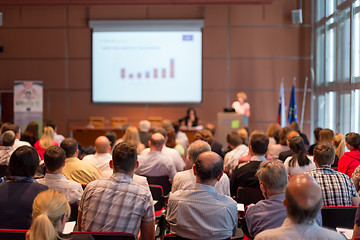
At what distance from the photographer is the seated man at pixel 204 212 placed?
2.67 m

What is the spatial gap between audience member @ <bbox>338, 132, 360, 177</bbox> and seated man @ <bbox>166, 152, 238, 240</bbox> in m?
2.30

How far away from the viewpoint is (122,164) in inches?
114

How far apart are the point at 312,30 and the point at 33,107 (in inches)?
302

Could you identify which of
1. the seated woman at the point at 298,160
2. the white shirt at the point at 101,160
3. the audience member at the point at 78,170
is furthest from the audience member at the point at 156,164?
the seated woman at the point at 298,160

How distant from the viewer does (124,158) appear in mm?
2912

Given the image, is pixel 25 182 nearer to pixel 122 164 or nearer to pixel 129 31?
pixel 122 164

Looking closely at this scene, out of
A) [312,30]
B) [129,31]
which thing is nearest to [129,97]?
[129,31]

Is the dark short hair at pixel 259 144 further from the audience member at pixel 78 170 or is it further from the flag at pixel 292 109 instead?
the flag at pixel 292 109

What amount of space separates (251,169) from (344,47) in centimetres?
531

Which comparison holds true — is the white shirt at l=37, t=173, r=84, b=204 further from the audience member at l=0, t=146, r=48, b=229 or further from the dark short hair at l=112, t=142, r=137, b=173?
the dark short hair at l=112, t=142, r=137, b=173

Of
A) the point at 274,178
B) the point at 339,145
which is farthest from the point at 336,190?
the point at 339,145

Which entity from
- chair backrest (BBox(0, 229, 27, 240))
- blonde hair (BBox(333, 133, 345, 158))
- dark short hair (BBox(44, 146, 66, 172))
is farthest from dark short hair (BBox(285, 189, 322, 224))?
blonde hair (BBox(333, 133, 345, 158))

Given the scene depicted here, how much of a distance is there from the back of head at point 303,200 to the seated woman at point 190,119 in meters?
8.84

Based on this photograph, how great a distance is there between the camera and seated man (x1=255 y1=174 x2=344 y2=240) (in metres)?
1.80
